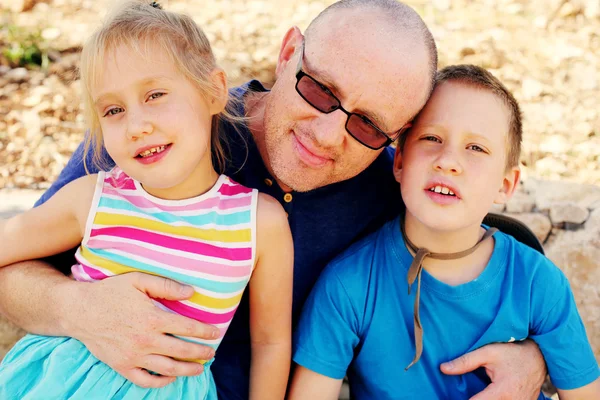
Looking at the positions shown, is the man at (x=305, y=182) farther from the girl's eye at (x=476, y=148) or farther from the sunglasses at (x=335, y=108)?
the girl's eye at (x=476, y=148)

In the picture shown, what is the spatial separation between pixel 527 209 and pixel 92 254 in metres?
2.72

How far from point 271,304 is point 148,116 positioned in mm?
870

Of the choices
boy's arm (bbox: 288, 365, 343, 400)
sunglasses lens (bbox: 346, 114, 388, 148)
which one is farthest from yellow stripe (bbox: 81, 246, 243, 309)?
sunglasses lens (bbox: 346, 114, 388, 148)

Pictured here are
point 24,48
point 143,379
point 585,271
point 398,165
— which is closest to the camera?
point 143,379

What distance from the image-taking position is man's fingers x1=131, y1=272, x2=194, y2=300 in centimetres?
221

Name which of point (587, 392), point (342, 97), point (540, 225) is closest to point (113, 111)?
point (342, 97)

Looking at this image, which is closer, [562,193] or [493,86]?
[493,86]

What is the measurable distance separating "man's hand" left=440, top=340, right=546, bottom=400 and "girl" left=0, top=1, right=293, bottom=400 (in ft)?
2.36

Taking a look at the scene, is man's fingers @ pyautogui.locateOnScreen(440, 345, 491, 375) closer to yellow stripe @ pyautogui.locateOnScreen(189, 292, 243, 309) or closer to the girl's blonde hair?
yellow stripe @ pyautogui.locateOnScreen(189, 292, 243, 309)

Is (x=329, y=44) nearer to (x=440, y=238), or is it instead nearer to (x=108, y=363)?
(x=440, y=238)

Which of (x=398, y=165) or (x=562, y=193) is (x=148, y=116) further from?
(x=562, y=193)

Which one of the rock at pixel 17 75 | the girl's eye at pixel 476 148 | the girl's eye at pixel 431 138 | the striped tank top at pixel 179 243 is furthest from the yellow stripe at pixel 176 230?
the rock at pixel 17 75

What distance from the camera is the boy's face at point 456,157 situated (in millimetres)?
2357

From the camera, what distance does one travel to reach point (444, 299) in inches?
97.8
